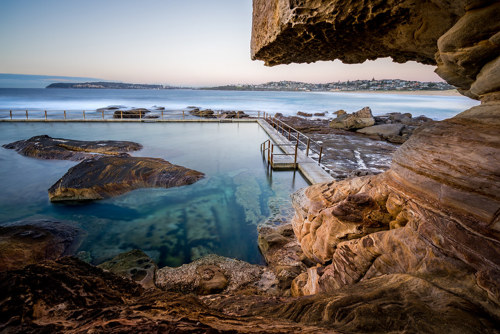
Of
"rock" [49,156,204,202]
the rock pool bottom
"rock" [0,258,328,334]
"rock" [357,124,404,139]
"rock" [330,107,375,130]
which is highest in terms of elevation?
"rock" [330,107,375,130]

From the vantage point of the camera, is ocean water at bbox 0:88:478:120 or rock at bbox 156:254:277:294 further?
ocean water at bbox 0:88:478:120

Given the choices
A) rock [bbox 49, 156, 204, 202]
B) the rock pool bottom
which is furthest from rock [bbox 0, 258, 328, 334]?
rock [bbox 49, 156, 204, 202]

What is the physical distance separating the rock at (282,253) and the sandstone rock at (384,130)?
1756 cm

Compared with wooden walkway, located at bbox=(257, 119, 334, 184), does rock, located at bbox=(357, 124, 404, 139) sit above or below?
above

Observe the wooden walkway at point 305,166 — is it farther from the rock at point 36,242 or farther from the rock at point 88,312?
the rock at point 36,242

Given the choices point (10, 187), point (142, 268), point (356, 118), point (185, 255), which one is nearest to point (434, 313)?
point (142, 268)

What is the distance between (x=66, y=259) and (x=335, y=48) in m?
4.92

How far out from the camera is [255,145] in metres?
15.2

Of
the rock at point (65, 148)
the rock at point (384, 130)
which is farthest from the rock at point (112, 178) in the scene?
the rock at point (384, 130)

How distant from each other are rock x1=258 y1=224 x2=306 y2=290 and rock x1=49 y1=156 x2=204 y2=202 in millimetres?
4687

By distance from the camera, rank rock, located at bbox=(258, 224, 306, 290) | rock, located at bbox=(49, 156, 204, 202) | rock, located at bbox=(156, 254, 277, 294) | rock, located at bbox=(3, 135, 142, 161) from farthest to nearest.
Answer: rock, located at bbox=(3, 135, 142, 161)
rock, located at bbox=(49, 156, 204, 202)
rock, located at bbox=(258, 224, 306, 290)
rock, located at bbox=(156, 254, 277, 294)

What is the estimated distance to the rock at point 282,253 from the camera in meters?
4.23

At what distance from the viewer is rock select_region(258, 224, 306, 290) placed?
423 cm

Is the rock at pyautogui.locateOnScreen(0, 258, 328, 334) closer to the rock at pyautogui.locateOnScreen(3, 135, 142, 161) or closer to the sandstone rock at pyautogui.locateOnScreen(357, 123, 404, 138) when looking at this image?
the rock at pyautogui.locateOnScreen(3, 135, 142, 161)
